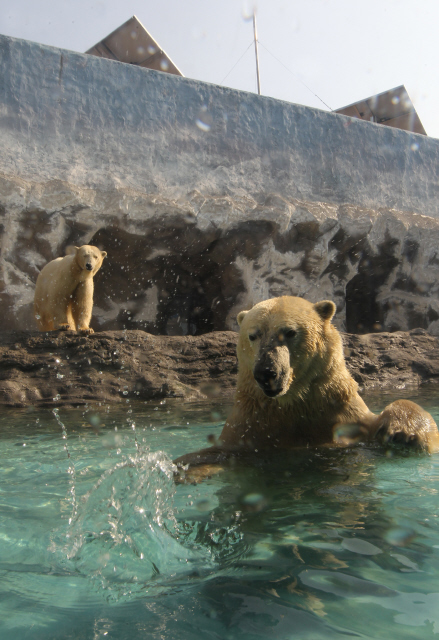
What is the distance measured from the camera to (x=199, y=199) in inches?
341

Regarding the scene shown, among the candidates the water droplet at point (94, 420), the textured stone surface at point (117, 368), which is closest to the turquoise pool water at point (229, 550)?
the water droplet at point (94, 420)

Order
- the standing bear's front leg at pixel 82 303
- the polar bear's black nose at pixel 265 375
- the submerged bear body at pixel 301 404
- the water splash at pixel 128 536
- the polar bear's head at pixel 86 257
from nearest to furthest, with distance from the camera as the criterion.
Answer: the water splash at pixel 128 536, the polar bear's black nose at pixel 265 375, the submerged bear body at pixel 301 404, the polar bear's head at pixel 86 257, the standing bear's front leg at pixel 82 303

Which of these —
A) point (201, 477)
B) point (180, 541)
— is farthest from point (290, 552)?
point (201, 477)

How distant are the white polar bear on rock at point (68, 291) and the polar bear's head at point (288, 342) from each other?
4.03 m

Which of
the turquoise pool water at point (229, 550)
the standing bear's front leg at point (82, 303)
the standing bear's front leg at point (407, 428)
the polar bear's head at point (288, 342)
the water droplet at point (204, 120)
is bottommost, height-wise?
the turquoise pool water at point (229, 550)

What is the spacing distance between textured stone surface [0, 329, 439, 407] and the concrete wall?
3.01 metres

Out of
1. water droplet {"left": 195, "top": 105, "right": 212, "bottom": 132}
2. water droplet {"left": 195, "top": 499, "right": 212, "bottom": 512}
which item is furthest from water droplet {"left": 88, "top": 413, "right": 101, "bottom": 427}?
water droplet {"left": 195, "top": 105, "right": 212, "bottom": 132}

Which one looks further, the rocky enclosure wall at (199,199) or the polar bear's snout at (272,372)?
the rocky enclosure wall at (199,199)

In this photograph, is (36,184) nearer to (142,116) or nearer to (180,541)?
(142,116)

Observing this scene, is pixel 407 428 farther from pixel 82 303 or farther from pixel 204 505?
pixel 82 303

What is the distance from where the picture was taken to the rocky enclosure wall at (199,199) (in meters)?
7.79

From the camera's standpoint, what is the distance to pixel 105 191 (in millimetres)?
8102

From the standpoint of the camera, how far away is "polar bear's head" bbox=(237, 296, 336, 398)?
2633 mm

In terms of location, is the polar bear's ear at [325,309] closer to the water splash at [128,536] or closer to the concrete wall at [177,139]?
the water splash at [128,536]
